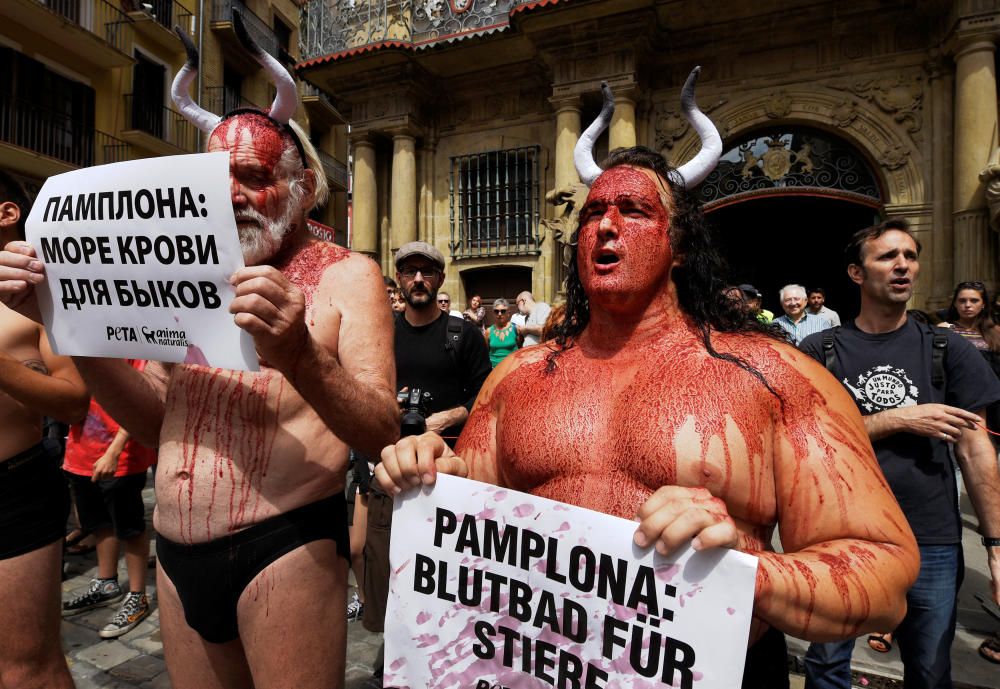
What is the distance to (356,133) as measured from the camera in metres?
11.6

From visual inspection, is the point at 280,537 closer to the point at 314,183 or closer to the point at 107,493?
the point at 314,183

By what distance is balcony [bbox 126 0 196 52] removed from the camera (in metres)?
14.5

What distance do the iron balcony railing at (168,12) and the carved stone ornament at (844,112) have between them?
15.7 metres

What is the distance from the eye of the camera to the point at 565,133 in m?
9.77

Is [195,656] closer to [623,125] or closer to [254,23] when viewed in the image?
[623,125]

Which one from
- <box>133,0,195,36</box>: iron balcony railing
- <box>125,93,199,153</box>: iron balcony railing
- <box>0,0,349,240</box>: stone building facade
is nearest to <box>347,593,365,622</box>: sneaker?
<box>0,0,349,240</box>: stone building facade

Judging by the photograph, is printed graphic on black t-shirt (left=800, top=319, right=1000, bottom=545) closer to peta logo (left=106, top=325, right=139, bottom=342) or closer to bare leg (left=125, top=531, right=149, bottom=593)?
peta logo (left=106, top=325, right=139, bottom=342)

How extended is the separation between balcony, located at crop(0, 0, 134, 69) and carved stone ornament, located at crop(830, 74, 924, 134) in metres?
15.5

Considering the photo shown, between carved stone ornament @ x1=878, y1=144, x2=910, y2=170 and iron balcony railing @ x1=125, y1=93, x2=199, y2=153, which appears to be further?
iron balcony railing @ x1=125, y1=93, x2=199, y2=153

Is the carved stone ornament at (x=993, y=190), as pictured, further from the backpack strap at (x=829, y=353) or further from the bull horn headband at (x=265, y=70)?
Result: the bull horn headband at (x=265, y=70)

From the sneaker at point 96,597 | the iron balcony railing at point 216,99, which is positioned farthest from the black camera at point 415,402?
the iron balcony railing at point 216,99

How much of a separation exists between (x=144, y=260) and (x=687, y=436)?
142 cm

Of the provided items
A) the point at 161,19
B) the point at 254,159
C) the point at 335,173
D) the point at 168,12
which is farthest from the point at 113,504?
the point at 335,173

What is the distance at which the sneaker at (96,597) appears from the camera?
12.1ft
